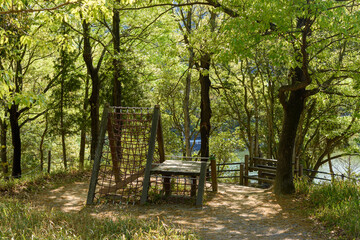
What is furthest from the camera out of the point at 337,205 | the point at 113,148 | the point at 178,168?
the point at 113,148

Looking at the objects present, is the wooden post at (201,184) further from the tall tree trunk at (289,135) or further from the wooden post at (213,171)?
the tall tree trunk at (289,135)

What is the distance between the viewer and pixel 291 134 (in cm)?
1006

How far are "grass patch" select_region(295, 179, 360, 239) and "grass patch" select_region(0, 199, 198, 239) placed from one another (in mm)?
2734

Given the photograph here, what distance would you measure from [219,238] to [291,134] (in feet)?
16.2

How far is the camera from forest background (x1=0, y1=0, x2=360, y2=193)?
25.0 feet

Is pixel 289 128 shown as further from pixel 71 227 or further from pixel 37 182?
pixel 37 182

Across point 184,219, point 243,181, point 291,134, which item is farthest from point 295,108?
point 243,181

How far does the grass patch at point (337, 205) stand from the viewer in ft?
20.0

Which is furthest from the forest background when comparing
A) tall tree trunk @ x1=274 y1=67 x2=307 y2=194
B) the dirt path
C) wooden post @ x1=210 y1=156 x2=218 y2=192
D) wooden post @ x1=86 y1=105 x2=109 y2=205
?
wooden post @ x1=210 y1=156 x2=218 y2=192

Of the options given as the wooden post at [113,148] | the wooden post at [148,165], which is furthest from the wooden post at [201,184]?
the wooden post at [113,148]

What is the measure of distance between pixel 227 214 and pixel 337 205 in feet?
7.64

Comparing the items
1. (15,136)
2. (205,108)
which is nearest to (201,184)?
(205,108)

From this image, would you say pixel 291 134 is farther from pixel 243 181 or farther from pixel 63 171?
pixel 63 171

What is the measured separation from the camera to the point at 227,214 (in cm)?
805
